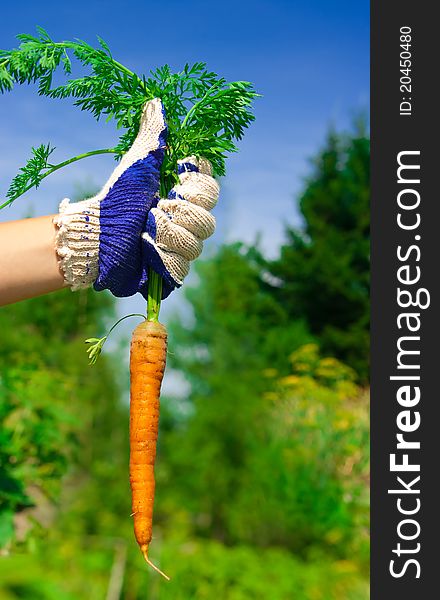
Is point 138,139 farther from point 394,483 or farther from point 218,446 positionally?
point 218,446

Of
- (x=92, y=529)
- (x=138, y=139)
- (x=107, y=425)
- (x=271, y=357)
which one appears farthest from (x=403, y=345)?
(x=271, y=357)

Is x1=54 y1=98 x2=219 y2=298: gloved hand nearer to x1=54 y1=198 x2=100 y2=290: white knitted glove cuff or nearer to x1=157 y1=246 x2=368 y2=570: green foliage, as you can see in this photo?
x1=54 y1=198 x2=100 y2=290: white knitted glove cuff

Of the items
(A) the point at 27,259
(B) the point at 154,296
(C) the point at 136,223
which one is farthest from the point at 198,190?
(A) the point at 27,259

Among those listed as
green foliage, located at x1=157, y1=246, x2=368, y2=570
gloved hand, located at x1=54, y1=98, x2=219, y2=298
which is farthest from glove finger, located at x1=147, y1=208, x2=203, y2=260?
green foliage, located at x1=157, y1=246, x2=368, y2=570

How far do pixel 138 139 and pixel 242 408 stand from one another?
7.06 metres

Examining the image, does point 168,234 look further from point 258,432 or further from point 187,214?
point 258,432

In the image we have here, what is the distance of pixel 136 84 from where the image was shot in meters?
→ 1.96

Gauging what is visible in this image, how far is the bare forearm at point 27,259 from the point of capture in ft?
5.98

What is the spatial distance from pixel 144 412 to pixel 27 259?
487mm

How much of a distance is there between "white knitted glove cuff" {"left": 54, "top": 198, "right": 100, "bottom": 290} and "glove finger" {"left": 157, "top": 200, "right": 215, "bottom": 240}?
17 cm

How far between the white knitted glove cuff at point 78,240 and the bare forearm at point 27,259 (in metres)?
0.02

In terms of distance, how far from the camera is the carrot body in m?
1.97

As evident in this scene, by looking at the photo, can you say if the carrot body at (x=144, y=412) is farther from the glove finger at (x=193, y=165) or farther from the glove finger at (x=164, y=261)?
the glove finger at (x=193, y=165)

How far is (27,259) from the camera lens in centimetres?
184
